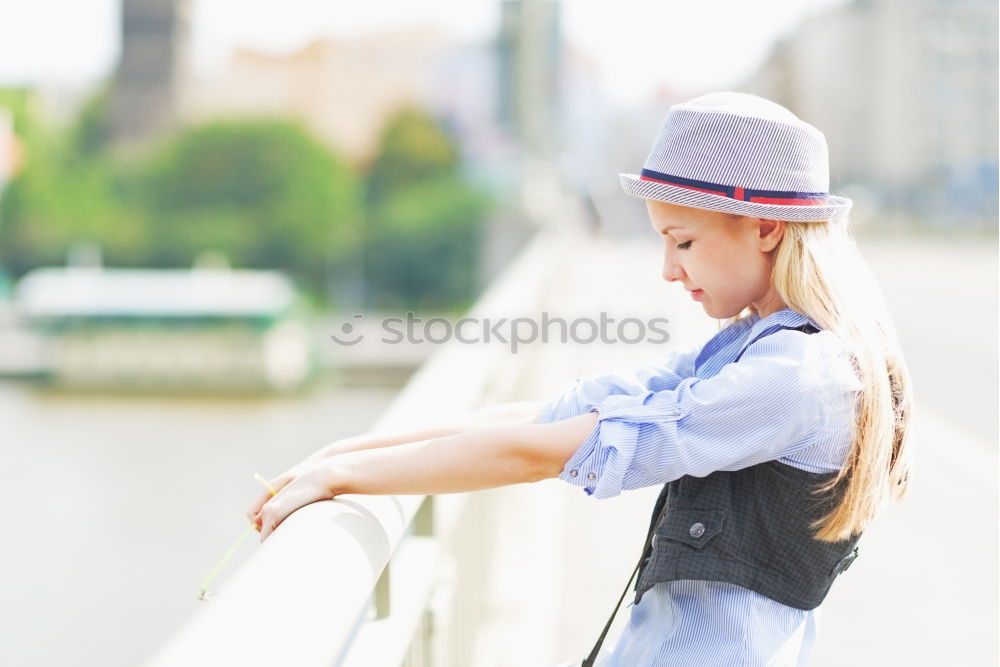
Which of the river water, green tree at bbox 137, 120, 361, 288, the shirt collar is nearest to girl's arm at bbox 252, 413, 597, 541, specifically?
the shirt collar

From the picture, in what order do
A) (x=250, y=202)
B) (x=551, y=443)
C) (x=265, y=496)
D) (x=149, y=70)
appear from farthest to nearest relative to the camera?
(x=149, y=70) → (x=250, y=202) → (x=265, y=496) → (x=551, y=443)

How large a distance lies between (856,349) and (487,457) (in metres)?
0.46

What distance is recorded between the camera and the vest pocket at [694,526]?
5.01 ft

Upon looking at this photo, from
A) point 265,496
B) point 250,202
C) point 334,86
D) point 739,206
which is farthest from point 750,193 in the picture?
point 334,86

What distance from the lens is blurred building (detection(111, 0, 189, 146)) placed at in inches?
2970

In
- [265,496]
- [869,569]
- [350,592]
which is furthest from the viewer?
[869,569]

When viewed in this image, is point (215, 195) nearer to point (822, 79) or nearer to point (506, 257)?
point (822, 79)

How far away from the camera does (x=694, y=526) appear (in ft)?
5.04

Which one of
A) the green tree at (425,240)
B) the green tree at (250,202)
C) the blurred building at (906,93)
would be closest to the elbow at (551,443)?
the blurred building at (906,93)

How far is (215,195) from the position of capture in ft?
238

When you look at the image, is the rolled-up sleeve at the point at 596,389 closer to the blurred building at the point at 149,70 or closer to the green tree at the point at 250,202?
the green tree at the point at 250,202

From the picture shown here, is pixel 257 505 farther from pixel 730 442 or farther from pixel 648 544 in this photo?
pixel 730 442

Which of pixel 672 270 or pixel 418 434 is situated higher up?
pixel 672 270

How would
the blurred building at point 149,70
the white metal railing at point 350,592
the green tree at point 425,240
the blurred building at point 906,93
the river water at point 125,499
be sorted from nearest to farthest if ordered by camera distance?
the white metal railing at point 350,592, the river water at point 125,499, the blurred building at point 906,93, the green tree at point 425,240, the blurred building at point 149,70
